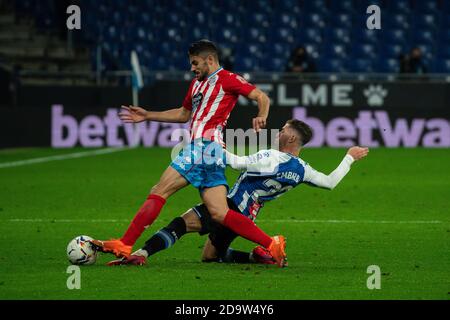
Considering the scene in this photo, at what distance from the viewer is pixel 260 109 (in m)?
8.30

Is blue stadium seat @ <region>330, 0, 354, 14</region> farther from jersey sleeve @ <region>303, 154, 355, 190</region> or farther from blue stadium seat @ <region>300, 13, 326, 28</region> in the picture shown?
jersey sleeve @ <region>303, 154, 355, 190</region>

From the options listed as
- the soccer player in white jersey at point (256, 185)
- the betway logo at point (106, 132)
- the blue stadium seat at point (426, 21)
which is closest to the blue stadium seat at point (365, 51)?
the blue stadium seat at point (426, 21)

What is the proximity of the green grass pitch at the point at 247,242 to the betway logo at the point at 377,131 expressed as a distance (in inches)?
194

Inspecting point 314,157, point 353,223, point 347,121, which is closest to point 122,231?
point 353,223

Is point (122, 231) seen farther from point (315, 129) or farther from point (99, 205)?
point (315, 129)

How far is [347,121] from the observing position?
2522 centimetres

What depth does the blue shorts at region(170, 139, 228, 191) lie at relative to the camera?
8.41 m

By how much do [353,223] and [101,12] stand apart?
18591 mm

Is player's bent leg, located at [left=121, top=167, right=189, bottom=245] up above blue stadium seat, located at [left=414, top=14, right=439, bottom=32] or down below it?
below

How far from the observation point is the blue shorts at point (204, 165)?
841 centimetres

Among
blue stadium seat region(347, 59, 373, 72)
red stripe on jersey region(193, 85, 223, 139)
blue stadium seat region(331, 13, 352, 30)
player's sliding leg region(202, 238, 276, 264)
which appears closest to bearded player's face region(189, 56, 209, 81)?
red stripe on jersey region(193, 85, 223, 139)

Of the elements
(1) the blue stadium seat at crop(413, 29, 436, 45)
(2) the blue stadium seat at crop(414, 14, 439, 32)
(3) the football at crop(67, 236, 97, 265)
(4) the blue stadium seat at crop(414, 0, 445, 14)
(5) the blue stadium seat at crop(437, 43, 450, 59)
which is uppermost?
(4) the blue stadium seat at crop(414, 0, 445, 14)

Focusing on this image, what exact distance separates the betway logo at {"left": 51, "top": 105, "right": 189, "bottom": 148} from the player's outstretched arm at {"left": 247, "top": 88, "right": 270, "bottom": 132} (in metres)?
16.2

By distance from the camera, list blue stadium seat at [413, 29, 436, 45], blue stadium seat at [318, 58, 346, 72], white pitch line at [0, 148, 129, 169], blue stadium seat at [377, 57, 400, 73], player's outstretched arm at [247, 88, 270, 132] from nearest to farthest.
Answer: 1. player's outstretched arm at [247, 88, 270, 132]
2. white pitch line at [0, 148, 129, 169]
3. blue stadium seat at [318, 58, 346, 72]
4. blue stadium seat at [377, 57, 400, 73]
5. blue stadium seat at [413, 29, 436, 45]
